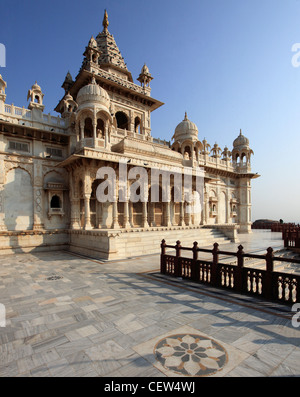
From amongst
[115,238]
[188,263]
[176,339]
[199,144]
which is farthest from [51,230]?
[199,144]

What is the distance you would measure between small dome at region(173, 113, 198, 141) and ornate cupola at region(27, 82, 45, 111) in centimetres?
1173

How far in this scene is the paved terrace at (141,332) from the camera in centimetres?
301

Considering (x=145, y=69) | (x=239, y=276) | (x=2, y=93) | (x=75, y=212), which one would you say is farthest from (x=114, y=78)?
(x=239, y=276)

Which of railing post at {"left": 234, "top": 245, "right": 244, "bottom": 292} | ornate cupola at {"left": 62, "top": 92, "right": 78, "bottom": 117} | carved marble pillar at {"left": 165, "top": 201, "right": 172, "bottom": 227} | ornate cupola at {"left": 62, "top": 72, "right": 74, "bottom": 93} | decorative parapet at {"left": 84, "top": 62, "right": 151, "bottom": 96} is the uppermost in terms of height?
ornate cupola at {"left": 62, "top": 72, "right": 74, "bottom": 93}

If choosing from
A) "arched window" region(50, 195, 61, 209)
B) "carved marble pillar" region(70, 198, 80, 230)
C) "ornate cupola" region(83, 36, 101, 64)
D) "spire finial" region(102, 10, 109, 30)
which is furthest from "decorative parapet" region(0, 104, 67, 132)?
"spire finial" region(102, 10, 109, 30)

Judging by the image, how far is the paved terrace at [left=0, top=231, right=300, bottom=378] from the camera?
3.01 meters

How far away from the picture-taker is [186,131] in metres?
21.0

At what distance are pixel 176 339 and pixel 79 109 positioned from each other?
14.6 meters

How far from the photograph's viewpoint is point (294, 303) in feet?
17.0

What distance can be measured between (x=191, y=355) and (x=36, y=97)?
58.6ft

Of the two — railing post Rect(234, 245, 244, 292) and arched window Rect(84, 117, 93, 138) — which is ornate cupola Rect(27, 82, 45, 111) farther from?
railing post Rect(234, 245, 244, 292)

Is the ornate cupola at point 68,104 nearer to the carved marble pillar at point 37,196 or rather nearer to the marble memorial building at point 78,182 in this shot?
the marble memorial building at point 78,182

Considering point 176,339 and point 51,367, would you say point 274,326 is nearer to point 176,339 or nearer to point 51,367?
point 176,339

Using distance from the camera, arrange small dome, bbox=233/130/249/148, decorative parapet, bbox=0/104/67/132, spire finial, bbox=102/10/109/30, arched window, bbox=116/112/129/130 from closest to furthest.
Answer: decorative parapet, bbox=0/104/67/132, arched window, bbox=116/112/129/130, spire finial, bbox=102/10/109/30, small dome, bbox=233/130/249/148
